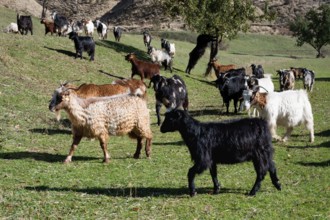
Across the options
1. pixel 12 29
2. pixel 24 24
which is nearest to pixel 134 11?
pixel 12 29

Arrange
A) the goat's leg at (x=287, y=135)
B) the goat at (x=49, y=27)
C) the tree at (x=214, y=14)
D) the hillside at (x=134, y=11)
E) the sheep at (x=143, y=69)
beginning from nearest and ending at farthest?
the goat's leg at (x=287, y=135) → the sheep at (x=143, y=69) → the tree at (x=214, y=14) → the goat at (x=49, y=27) → the hillside at (x=134, y=11)

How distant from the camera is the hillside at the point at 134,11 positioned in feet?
261

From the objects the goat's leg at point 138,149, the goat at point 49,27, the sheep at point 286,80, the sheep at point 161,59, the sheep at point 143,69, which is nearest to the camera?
the goat's leg at point 138,149

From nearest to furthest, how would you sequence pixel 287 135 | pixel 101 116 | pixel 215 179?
pixel 215 179 → pixel 101 116 → pixel 287 135

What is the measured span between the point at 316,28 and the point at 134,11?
3868 centimetres

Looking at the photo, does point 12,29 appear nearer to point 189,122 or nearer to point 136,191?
point 136,191

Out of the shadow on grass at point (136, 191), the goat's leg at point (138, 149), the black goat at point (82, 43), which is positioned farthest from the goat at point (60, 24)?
the shadow on grass at point (136, 191)

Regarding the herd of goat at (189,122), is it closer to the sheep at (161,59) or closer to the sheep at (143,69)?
the sheep at (143,69)

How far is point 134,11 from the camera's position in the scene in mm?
94188

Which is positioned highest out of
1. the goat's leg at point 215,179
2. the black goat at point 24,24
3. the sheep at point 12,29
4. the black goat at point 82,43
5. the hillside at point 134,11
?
the hillside at point 134,11

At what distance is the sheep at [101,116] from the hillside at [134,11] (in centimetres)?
5444

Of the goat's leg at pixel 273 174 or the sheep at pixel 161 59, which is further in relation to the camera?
the sheep at pixel 161 59

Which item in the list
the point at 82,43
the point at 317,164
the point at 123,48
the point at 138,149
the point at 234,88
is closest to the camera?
the point at 138,149

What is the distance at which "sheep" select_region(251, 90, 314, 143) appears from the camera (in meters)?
14.3
